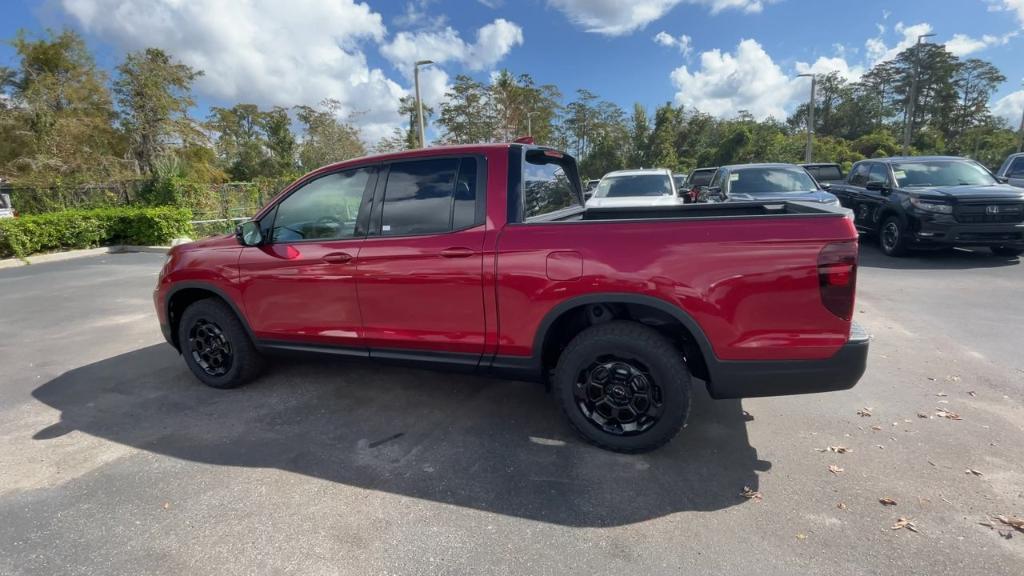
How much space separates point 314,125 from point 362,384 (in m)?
39.1

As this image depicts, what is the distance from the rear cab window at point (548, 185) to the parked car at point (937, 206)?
7.38 meters

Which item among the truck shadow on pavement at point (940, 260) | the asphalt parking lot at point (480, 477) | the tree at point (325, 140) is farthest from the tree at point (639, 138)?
the asphalt parking lot at point (480, 477)

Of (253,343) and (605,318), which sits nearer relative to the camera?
(605,318)

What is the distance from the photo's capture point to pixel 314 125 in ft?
126

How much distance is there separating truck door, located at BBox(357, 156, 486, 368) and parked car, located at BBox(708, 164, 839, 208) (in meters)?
7.43

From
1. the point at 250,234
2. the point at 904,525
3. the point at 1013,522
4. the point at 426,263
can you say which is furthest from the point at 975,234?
the point at 250,234

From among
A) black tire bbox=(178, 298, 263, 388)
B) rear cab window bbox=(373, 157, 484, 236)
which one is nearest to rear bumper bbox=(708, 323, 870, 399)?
rear cab window bbox=(373, 157, 484, 236)

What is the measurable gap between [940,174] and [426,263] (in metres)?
10.2

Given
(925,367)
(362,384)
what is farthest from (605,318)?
(925,367)

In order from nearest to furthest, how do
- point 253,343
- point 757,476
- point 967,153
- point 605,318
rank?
point 757,476 → point 605,318 → point 253,343 → point 967,153

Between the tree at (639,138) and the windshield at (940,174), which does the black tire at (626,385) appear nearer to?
the windshield at (940,174)

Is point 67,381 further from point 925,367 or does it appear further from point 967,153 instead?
point 967,153

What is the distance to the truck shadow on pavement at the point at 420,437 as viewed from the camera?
2711mm

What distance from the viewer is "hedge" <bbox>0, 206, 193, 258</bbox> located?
40.8 ft
